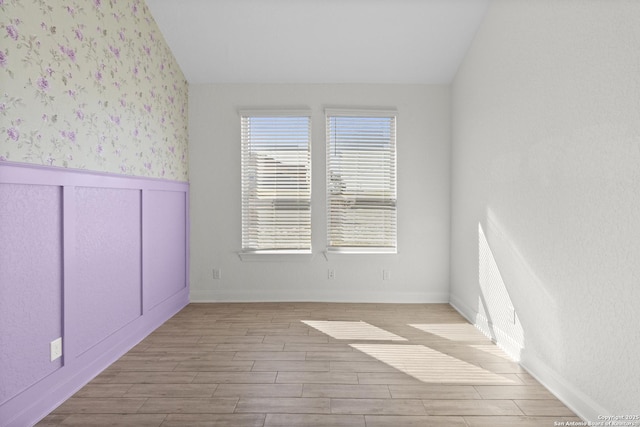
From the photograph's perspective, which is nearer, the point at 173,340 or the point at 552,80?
the point at 552,80

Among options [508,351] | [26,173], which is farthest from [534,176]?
→ [26,173]

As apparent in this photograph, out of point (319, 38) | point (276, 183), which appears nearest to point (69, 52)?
point (319, 38)

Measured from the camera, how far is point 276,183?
419 centimetres

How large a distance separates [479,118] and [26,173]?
3.37 m

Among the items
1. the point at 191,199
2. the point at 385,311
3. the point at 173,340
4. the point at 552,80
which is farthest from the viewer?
the point at 191,199

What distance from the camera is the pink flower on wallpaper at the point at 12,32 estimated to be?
179 centimetres

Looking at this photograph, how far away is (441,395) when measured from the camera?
2.19 m

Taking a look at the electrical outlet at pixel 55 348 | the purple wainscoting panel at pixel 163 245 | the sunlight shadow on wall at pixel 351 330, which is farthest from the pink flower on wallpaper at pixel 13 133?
the sunlight shadow on wall at pixel 351 330

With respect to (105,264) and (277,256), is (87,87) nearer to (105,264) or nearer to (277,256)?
(105,264)

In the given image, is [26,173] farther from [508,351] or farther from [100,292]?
[508,351]

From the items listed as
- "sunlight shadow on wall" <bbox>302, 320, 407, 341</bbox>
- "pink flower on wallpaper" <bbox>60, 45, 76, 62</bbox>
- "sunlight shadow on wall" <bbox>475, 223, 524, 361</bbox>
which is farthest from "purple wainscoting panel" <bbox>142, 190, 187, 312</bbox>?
"sunlight shadow on wall" <bbox>475, 223, 524, 361</bbox>

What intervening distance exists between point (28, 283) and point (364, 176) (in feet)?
10.3

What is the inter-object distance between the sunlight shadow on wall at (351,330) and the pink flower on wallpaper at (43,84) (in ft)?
8.60

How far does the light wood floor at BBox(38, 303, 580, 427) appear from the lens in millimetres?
1979
